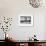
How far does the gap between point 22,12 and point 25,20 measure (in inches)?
Answer: 10.5

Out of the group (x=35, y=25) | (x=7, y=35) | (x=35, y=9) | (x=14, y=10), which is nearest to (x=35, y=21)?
(x=35, y=25)

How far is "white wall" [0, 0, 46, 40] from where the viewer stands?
3.69 metres

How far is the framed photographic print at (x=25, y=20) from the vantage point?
146 inches

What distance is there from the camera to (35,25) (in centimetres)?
373

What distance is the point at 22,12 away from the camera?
12.2ft

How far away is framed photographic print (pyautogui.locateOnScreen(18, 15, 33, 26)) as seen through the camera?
3.70 meters

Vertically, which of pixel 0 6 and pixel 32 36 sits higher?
pixel 0 6

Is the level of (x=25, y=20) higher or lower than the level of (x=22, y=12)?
lower

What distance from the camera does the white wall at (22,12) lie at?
3686 millimetres

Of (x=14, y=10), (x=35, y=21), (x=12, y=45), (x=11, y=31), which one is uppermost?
(x=14, y=10)

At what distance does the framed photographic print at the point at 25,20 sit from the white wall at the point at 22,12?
11cm

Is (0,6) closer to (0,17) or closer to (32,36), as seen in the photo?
(0,17)

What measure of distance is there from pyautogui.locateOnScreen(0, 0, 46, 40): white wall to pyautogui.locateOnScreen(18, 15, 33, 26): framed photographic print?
0.37ft

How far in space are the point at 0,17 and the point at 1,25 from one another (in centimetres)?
25
